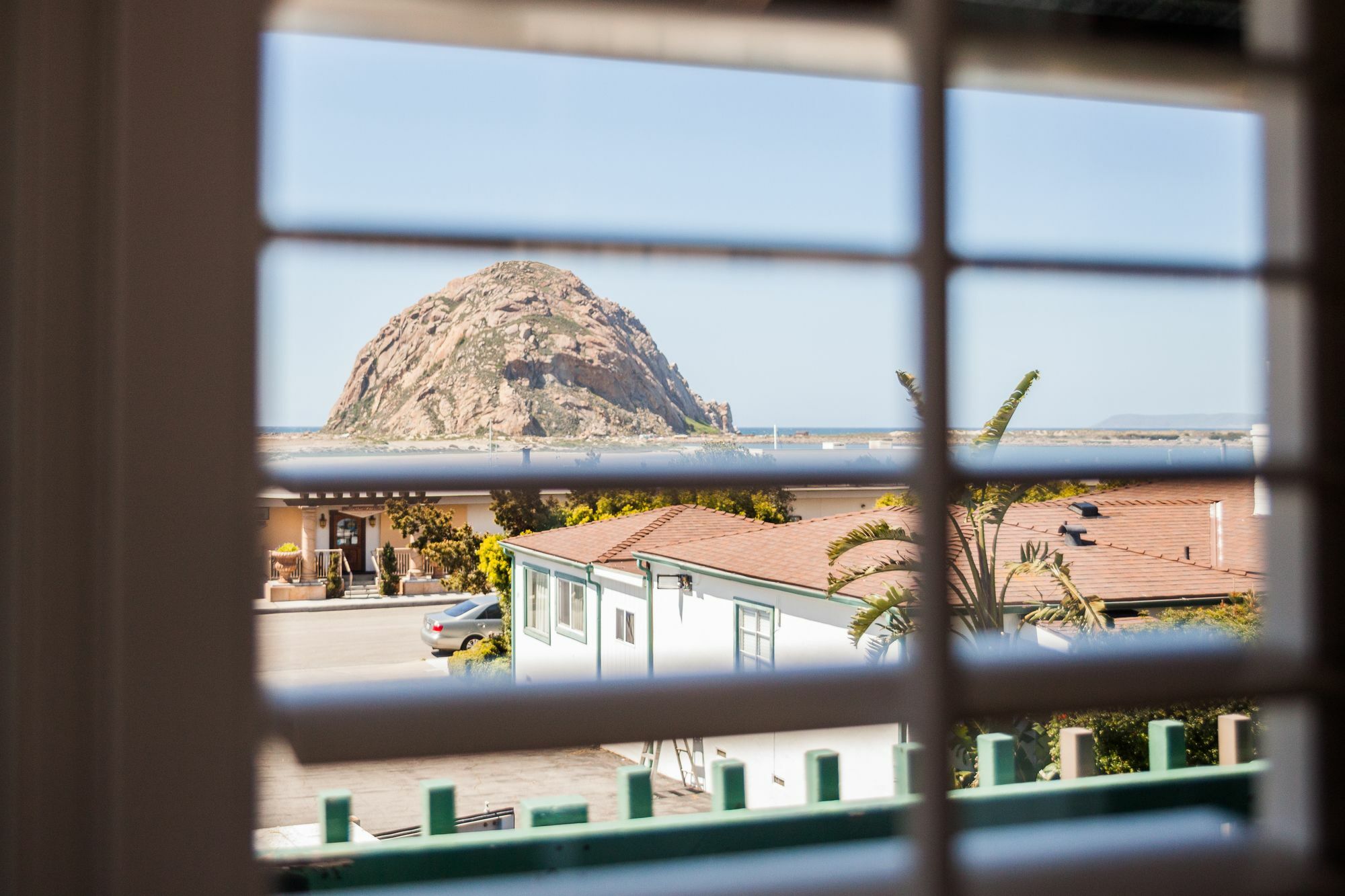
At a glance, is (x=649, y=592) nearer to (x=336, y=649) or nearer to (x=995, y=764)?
(x=336, y=649)

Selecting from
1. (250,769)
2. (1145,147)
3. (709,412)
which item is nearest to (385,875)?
(250,769)

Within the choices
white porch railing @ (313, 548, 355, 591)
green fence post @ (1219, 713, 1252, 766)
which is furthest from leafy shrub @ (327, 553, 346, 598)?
green fence post @ (1219, 713, 1252, 766)

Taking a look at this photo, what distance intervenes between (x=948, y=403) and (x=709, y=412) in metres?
0.17

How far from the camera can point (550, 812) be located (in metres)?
0.74

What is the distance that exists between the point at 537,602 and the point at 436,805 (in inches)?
6.8

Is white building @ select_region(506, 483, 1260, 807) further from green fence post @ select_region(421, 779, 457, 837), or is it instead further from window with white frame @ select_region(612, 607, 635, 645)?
green fence post @ select_region(421, 779, 457, 837)

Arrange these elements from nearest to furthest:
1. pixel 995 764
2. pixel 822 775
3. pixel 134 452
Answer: pixel 134 452
pixel 822 775
pixel 995 764

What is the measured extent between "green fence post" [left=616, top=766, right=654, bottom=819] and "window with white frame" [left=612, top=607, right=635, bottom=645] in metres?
0.10

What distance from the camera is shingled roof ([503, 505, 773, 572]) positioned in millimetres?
714

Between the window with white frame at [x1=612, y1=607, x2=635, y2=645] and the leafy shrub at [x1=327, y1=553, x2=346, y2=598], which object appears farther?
the window with white frame at [x1=612, y1=607, x2=635, y2=645]

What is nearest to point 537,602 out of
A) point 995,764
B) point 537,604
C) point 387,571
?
point 537,604

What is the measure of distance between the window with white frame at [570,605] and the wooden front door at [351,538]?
0.46 ft

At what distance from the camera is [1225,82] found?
0.87 metres

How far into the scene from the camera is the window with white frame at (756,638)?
742 mm
